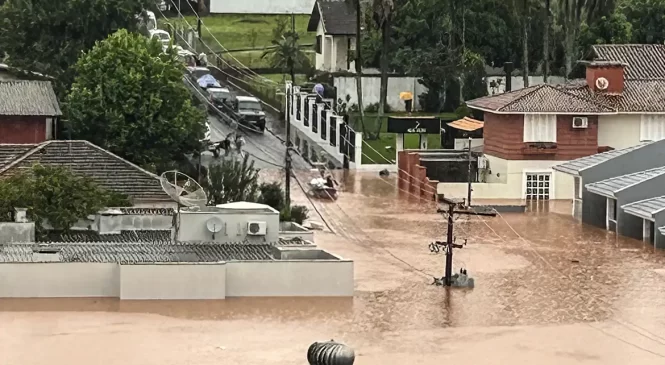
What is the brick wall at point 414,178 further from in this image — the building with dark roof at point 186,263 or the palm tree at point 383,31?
the building with dark roof at point 186,263

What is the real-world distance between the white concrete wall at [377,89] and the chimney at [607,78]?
12601mm

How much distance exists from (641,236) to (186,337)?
1933 cm

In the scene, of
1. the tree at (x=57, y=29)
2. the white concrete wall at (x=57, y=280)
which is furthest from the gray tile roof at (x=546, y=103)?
the white concrete wall at (x=57, y=280)

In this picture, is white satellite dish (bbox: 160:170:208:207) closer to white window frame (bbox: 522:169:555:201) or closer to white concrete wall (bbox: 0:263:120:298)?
white concrete wall (bbox: 0:263:120:298)

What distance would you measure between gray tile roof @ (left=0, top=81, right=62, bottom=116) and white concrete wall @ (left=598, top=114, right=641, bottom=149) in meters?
19.3

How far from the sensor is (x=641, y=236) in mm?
51781

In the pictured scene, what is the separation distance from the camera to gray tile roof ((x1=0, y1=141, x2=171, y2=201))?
4909 cm

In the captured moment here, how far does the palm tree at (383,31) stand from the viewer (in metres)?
69.2

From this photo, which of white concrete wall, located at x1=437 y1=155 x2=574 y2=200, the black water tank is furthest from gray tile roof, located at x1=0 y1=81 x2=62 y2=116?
the black water tank

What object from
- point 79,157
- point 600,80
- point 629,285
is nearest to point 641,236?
point 629,285

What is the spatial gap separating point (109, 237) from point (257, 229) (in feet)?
13.9

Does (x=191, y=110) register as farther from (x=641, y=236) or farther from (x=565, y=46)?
(x=565, y=46)

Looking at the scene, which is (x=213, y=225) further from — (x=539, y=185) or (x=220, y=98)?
(x=220, y=98)

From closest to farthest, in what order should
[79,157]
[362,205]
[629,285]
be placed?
[629,285], [79,157], [362,205]
